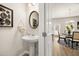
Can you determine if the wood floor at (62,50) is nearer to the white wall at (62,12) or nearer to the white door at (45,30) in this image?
the white door at (45,30)

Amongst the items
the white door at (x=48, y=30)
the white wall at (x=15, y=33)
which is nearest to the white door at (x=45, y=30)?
the white door at (x=48, y=30)

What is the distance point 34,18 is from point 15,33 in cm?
37

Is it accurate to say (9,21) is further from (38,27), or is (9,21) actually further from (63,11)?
(63,11)

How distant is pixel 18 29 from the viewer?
6.24 feet

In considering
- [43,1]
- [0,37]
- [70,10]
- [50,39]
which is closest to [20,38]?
[0,37]

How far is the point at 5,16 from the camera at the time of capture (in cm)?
188

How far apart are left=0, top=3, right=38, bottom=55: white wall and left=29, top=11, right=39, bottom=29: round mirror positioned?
54 mm

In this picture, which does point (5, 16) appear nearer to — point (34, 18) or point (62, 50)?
point (34, 18)

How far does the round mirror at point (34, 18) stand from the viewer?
1891 mm

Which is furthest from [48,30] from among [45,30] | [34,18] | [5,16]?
[5,16]

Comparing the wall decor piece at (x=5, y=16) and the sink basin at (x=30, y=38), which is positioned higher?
the wall decor piece at (x=5, y=16)

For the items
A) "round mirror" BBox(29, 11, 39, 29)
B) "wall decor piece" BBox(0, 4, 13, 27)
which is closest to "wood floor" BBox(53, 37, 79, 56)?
"round mirror" BBox(29, 11, 39, 29)

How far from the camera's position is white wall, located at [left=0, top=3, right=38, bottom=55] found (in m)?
1.82

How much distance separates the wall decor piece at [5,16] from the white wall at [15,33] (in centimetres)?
5
